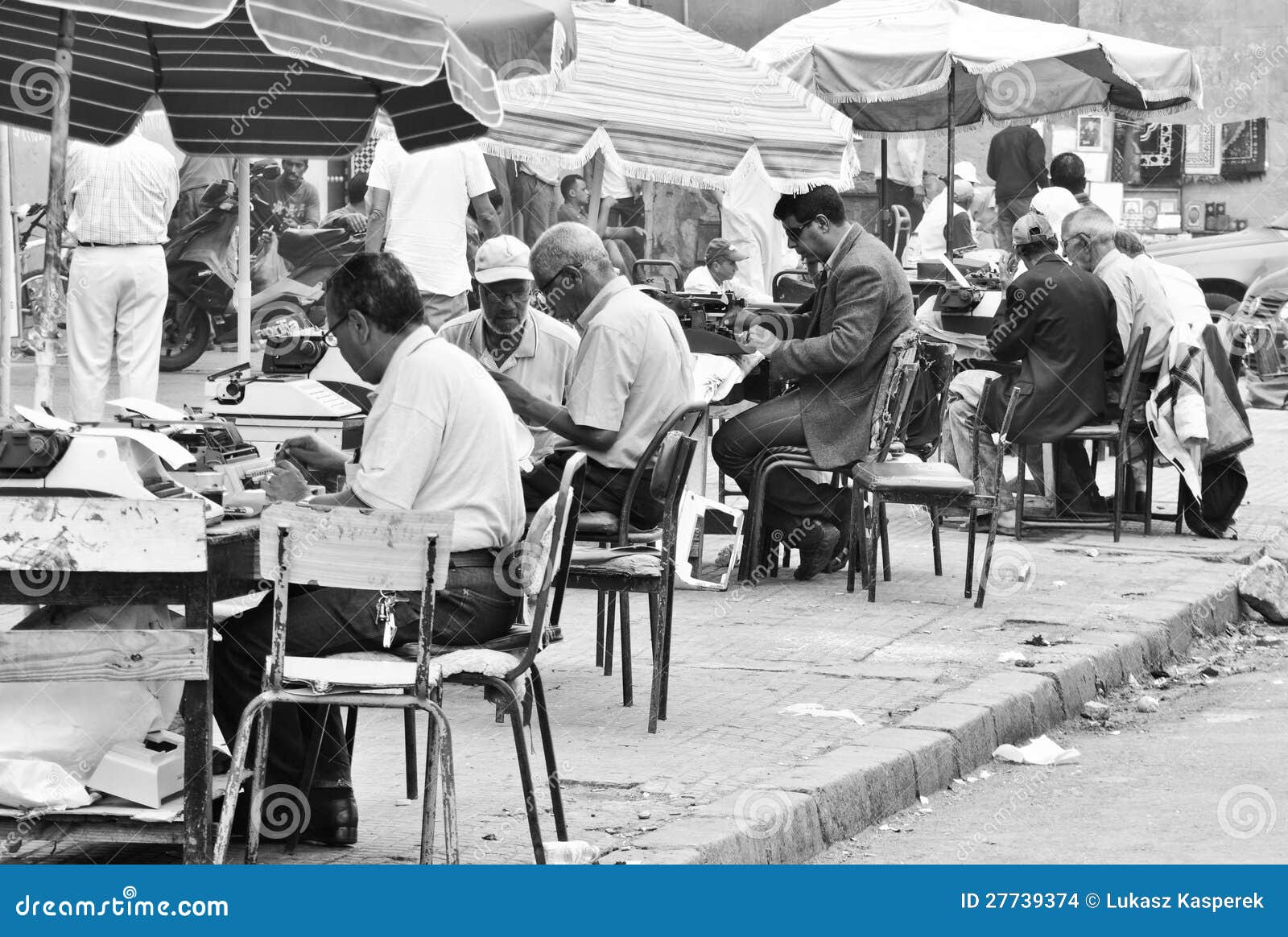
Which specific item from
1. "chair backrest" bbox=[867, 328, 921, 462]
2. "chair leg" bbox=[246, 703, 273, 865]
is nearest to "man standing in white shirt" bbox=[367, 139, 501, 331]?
"chair backrest" bbox=[867, 328, 921, 462]

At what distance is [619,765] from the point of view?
554 centimetres

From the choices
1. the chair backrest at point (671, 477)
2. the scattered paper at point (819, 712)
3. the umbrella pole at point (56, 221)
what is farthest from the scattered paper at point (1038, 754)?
the umbrella pole at point (56, 221)

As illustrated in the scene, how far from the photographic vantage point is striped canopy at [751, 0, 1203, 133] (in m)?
13.7

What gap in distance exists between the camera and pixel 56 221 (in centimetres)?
541

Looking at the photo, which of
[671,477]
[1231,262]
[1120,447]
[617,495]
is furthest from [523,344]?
[1231,262]

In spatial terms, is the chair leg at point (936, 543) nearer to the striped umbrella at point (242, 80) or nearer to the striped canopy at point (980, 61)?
the striped umbrella at point (242, 80)

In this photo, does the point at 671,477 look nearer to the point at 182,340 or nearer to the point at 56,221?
the point at 56,221

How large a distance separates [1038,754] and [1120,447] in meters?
4.02

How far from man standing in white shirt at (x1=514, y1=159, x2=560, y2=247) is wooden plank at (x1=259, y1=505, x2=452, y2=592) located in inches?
447

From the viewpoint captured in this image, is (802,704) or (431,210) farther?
(431,210)

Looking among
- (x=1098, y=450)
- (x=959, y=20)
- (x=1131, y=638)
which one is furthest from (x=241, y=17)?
(x=959, y=20)

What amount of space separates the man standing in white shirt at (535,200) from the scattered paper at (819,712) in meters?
9.44

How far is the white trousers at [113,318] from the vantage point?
10.2m

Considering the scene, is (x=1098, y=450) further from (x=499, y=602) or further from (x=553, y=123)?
(x=499, y=602)
